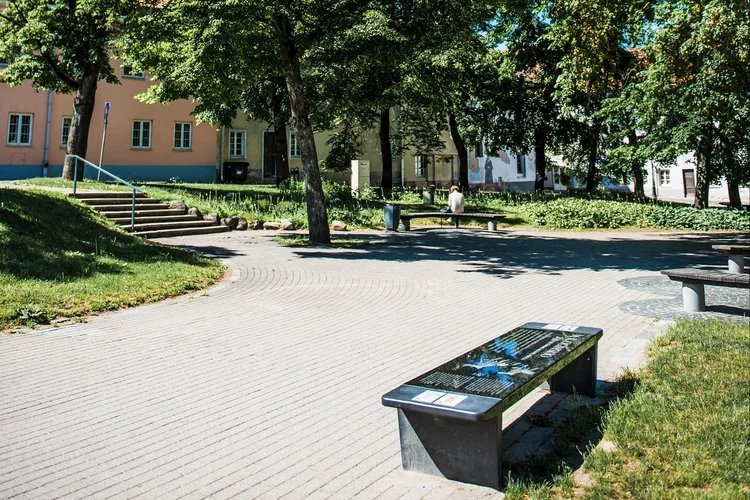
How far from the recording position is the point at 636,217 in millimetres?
25281

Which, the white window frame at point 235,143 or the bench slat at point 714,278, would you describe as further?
the white window frame at point 235,143

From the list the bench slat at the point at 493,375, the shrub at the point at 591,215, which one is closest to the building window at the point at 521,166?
the shrub at the point at 591,215

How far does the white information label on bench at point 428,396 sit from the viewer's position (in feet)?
12.0

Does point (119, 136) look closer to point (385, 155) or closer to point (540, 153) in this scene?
point (385, 155)

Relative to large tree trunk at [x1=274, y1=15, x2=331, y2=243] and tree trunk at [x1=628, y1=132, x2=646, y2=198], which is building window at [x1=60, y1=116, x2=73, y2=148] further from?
tree trunk at [x1=628, y1=132, x2=646, y2=198]

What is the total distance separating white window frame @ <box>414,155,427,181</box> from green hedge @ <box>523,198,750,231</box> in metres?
23.2

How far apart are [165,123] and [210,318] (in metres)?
→ 30.2

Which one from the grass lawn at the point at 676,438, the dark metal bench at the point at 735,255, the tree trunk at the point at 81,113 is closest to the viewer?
the grass lawn at the point at 676,438

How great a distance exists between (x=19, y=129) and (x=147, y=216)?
1757cm

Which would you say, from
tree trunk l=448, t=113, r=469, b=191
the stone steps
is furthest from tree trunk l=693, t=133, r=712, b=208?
the stone steps

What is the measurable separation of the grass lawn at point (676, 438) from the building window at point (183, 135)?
113 ft

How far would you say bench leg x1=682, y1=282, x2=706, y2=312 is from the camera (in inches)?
333

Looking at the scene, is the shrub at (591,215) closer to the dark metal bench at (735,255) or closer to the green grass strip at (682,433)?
the dark metal bench at (735,255)

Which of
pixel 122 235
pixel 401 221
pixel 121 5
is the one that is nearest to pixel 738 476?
pixel 122 235
